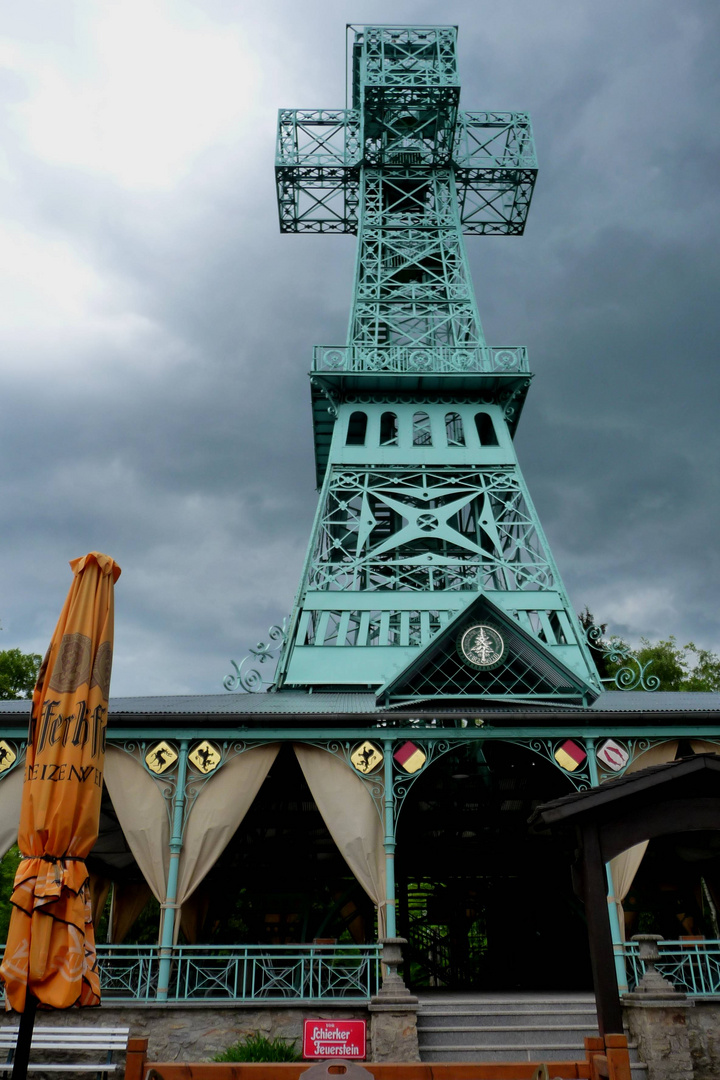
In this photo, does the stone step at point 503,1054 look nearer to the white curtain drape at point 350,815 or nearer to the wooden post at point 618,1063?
the white curtain drape at point 350,815

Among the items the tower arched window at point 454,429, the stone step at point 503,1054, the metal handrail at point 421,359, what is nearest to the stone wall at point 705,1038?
the stone step at point 503,1054

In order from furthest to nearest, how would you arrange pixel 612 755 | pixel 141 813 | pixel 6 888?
pixel 6 888
pixel 612 755
pixel 141 813

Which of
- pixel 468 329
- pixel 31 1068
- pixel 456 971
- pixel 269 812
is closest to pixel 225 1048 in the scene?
pixel 31 1068

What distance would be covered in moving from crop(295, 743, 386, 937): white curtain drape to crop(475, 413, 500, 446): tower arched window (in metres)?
14.2

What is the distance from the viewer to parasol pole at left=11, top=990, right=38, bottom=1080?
19.9ft

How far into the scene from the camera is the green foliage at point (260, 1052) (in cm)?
932

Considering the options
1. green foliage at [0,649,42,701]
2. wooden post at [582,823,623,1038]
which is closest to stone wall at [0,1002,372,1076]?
wooden post at [582,823,623,1038]

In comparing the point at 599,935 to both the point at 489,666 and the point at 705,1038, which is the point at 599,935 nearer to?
the point at 705,1038

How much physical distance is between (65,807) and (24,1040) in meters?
1.81

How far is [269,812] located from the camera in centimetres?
1638

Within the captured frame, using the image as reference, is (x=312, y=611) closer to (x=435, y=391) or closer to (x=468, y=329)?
(x=435, y=391)

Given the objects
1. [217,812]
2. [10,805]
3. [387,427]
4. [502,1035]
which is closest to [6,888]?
[10,805]

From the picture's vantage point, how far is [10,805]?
11.7 metres

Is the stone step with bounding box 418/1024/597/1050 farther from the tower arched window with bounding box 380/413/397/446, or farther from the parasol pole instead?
the tower arched window with bounding box 380/413/397/446
